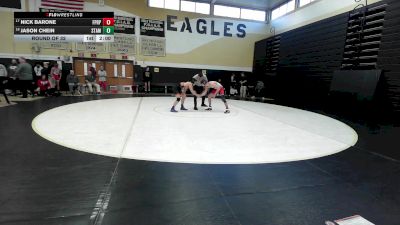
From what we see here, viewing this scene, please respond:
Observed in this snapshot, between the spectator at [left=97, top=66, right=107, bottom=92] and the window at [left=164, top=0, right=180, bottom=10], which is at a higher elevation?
the window at [left=164, top=0, right=180, bottom=10]

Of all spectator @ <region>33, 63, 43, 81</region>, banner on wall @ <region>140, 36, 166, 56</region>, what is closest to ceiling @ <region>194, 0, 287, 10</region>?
banner on wall @ <region>140, 36, 166, 56</region>

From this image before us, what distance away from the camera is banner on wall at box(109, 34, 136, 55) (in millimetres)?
12156

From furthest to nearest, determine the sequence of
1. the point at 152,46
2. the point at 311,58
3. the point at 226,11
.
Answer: the point at 226,11
the point at 152,46
the point at 311,58

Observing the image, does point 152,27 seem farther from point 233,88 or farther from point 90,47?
point 233,88

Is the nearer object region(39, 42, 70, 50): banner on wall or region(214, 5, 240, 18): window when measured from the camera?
region(39, 42, 70, 50): banner on wall

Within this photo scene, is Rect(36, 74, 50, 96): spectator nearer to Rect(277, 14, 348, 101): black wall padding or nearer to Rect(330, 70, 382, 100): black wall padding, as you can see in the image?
Rect(277, 14, 348, 101): black wall padding

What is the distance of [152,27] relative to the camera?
1266cm

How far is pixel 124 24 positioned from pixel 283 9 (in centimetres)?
831

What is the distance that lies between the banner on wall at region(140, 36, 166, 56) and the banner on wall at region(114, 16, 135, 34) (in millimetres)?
A: 694

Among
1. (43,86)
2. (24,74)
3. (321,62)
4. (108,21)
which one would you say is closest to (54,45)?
(43,86)

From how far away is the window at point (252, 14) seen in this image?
1411 centimetres

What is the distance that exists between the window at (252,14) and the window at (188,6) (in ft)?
9.15

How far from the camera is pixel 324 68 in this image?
9.14 m

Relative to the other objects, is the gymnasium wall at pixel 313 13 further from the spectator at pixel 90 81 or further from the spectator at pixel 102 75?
the spectator at pixel 90 81
